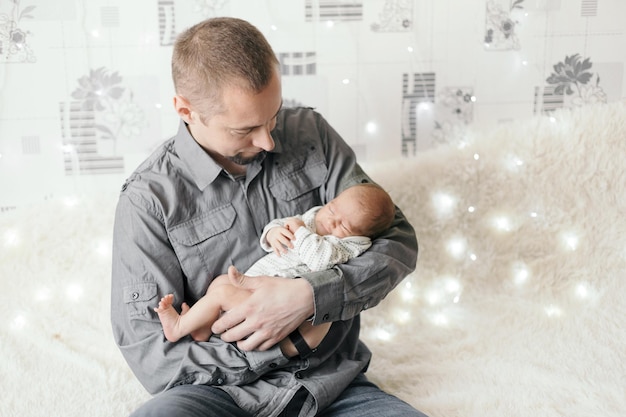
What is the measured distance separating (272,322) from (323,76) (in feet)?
3.28

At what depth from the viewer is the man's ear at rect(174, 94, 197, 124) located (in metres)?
1.45

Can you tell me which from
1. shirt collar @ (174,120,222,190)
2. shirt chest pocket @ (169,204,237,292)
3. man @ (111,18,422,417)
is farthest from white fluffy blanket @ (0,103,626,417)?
shirt collar @ (174,120,222,190)

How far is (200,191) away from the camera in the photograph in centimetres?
→ 154

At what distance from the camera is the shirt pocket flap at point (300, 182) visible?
1604 mm

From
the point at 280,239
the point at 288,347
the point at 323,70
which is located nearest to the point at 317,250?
the point at 280,239

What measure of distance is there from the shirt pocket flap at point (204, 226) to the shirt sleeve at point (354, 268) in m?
0.25

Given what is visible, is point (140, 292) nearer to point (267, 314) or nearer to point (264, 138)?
point (267, 314)

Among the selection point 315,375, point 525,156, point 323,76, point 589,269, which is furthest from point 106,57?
point 589,269

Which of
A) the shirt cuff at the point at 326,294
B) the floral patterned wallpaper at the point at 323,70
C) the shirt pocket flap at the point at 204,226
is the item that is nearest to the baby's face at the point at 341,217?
the shirt cuff at the point at 326,294

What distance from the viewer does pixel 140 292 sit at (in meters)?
1.44

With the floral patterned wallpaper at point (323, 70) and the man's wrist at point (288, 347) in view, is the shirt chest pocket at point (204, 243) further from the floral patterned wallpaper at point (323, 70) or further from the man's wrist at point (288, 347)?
the floral patterned wallpaper at point (323, 70)

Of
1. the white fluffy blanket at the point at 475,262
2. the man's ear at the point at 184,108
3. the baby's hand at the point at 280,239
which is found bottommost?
the white fluffy blanket at the point at 475,262

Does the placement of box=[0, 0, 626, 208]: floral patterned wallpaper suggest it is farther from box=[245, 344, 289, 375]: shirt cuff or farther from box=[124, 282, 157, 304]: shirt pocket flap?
box=[245, 344, 289, 375]: shirt cuff

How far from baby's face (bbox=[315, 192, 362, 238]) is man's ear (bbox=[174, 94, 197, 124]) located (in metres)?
0.37
